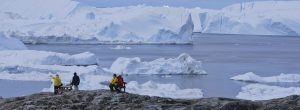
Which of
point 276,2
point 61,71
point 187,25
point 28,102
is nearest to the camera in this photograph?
point 28,102

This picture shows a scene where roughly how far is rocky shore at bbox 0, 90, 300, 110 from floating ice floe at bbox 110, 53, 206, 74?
76.6ft

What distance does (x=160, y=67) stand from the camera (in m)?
33.3

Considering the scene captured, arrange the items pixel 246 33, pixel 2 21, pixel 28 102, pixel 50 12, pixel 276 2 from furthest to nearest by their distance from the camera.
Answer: pixel 276 2 → pixel 246 33 → pixel 50 12 → pixel 2 21 → pixel 28 102

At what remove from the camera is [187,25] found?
2542 inches

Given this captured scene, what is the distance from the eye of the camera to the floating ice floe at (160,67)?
108 ft

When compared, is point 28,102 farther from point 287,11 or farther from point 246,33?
point 287,11

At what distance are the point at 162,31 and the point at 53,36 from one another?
13.6 meters

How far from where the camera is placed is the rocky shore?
335 inches

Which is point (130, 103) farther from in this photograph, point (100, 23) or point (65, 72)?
point (100, 23)

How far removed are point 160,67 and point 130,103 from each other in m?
24.4

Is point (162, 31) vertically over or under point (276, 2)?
under

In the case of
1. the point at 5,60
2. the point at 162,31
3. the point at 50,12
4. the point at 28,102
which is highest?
the point at 50,12

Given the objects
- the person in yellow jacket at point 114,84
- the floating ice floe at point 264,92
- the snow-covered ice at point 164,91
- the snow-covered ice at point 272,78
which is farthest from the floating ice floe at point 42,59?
the person in yellow jacket at point 114,84

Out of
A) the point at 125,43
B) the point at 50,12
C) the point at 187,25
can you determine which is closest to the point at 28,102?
the point at 187,25
